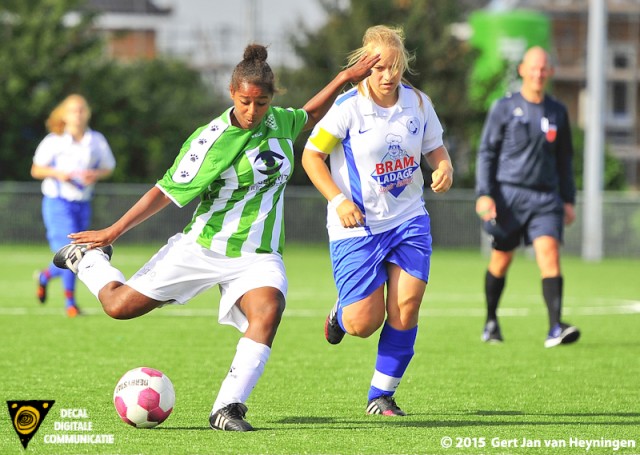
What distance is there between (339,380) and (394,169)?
1972 mm

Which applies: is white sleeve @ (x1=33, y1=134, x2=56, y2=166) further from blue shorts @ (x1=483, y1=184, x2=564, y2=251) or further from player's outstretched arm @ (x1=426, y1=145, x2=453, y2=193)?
player's outstretched arm @ (x1=426, y1=145, x2=453, y2=193)

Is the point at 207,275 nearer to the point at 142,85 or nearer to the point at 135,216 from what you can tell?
the point at 135,216

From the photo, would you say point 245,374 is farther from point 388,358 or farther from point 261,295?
point 388,358

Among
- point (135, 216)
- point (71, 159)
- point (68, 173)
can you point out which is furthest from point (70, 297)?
point (135, 216)

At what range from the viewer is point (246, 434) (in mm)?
5898

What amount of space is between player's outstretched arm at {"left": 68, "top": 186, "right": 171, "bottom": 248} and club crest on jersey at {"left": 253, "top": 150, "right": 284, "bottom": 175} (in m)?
0.49

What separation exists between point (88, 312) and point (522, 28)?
34316 millimetres

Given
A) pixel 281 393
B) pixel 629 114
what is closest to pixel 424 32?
pixel 629 114

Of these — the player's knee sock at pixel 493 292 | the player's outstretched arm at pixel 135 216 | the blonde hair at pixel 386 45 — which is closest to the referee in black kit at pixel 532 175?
the player's knee sock at pixel 493 292

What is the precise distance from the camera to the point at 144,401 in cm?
602

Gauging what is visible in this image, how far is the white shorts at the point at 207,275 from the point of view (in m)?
6.29

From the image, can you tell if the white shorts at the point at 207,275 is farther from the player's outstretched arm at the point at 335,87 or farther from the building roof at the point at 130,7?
the building roof at the point at 130,7

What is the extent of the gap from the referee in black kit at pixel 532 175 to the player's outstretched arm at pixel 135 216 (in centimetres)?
422

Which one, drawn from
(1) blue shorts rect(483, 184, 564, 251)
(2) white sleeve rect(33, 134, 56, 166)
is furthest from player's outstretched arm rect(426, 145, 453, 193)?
(2) white sleeve rect(33, 134, 56, 166)
